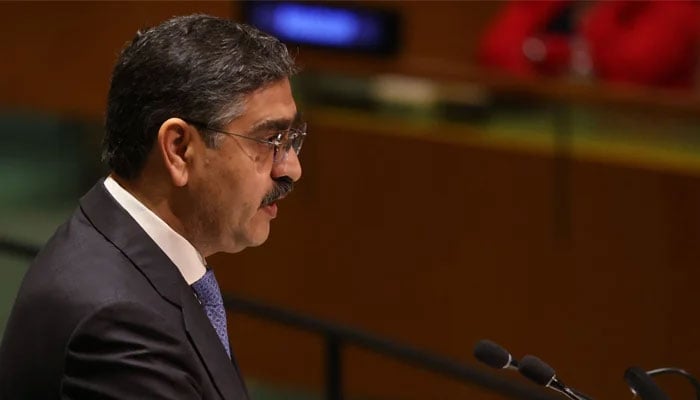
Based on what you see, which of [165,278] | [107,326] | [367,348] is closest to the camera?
[107,326]

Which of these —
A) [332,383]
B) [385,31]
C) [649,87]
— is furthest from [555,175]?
[332,383]

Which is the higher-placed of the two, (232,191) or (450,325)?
(232,191)

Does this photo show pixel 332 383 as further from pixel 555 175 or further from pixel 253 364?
pixel 253 364

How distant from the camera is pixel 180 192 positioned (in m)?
1.67

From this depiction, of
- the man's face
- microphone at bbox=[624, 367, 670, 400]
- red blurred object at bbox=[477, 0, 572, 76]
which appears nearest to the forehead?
the man's face

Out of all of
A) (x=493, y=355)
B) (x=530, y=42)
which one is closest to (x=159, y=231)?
(x=493, y=355)

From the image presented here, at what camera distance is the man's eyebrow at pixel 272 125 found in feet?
5.51

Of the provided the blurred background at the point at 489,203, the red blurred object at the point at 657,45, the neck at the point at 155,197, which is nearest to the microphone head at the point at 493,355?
the neck at the point at 155,197

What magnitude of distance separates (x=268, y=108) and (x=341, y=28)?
2.80 m

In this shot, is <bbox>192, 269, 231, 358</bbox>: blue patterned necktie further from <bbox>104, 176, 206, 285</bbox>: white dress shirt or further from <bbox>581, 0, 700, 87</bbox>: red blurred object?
<bbox>581, 0, 700, 87</bbox>: red blurred object

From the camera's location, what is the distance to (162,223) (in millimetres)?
1683

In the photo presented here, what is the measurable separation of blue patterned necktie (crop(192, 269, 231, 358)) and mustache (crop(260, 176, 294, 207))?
0.12 meters

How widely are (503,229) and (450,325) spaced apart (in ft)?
1.22

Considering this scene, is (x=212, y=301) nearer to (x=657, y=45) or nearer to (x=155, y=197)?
(x=155, y=197)
